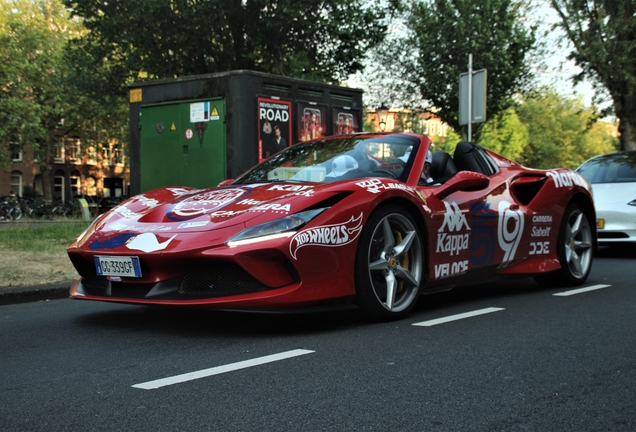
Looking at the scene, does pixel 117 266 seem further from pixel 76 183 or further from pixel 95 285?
pixel 76 183

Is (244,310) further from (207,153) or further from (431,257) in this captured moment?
(207,153)

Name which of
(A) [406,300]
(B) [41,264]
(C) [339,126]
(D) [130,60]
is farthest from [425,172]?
(D) [130,60]

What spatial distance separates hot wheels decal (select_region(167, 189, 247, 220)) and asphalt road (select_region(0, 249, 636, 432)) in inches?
28.4

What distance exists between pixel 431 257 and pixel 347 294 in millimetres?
953

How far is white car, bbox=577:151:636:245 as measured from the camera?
34.5ft

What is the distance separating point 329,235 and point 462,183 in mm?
1527

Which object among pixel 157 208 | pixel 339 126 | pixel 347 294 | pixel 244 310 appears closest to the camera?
pixel 244 310

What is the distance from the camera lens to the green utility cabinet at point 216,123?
35.3ft

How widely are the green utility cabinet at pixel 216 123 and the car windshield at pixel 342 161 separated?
4644 millimetres

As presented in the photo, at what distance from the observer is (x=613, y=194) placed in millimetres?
10930

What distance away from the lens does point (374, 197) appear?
16.2 feet

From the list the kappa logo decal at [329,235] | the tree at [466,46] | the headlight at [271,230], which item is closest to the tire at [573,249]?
the kappa logo decal at [329,235]

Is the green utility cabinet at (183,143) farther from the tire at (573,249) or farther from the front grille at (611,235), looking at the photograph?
the front grille at (611,235)

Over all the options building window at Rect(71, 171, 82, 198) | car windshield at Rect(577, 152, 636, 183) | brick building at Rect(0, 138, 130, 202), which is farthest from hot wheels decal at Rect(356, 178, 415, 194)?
building window at Rect(71, 171, 82, 198)
